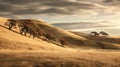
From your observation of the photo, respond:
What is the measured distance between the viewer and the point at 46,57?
127ft

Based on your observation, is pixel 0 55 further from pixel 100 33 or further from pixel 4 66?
pixel 100 33

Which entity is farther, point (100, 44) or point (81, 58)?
point (100, 44)

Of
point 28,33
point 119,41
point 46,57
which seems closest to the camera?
point 46,57

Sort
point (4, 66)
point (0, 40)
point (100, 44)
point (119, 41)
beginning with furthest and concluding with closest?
1. point (119, 41)
2. point (100, 44)
3. point (0, 40)
4. point (4, 66)

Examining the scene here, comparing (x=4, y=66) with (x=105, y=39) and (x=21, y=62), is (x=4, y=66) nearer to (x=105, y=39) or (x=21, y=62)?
(x=21, y=62)

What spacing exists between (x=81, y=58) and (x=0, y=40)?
1255 inches

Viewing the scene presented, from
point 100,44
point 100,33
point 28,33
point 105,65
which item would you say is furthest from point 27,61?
point 100,33

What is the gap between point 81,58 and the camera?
39031mm

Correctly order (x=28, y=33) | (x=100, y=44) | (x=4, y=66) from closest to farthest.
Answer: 1. (x=4, y=66)
2. (x=28, y=33)
3. (x=100, y=44)

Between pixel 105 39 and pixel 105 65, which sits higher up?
pixel 105 65

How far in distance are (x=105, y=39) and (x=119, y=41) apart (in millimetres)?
9079

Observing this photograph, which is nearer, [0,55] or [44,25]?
[0,55]

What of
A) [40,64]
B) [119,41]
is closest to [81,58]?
[40,64]

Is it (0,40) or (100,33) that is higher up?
(0,40)
